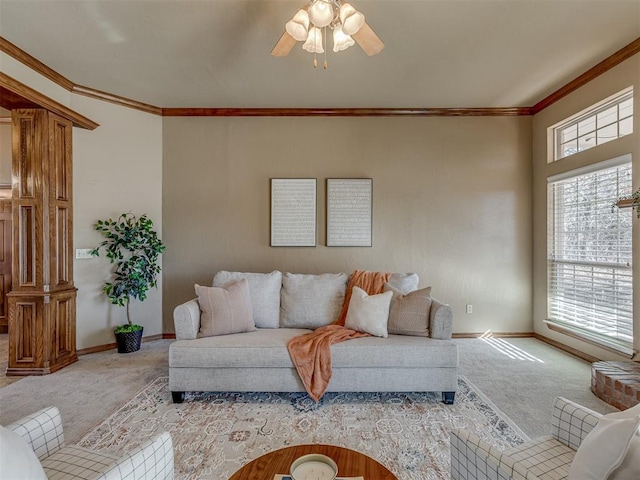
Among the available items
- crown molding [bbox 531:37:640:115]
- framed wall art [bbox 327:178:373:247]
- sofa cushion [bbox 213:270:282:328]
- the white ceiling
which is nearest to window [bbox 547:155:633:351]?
crown molding [bbox 531:37:640:115]

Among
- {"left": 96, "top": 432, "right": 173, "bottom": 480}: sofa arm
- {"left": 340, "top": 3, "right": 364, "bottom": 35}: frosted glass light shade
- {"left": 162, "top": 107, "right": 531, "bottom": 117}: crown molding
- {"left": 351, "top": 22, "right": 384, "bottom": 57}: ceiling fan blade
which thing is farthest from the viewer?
{"left": 162, "top": 107, "right": 531, "bottom": 117}: crown molding

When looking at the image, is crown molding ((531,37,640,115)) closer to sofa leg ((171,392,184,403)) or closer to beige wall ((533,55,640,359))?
beige wall ((533,55,640,359))

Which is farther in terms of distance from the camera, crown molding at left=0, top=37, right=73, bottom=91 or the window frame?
the window frame

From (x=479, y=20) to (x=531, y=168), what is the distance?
2.43 metres

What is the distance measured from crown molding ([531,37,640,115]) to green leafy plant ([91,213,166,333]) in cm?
491

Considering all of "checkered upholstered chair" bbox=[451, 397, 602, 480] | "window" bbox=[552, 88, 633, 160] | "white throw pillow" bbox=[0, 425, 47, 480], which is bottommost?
"checkered upholstered chair" bbox=[451, 397, 602, 480]

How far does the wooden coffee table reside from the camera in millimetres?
1168

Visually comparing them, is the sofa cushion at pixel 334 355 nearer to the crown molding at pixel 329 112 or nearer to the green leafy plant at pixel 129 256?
the green leafy plant at pixel 129 256

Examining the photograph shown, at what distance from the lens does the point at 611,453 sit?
856mm

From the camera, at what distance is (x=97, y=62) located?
10.0 ft

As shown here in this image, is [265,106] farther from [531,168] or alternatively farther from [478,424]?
[478,424]

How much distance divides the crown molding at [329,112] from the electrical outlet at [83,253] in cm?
189

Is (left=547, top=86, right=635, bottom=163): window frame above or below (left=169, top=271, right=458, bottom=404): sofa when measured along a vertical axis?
above

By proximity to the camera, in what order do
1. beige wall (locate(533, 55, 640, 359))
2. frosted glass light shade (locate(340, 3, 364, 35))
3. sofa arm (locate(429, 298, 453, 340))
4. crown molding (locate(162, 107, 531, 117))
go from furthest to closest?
crown molding (locate(162, 107, 531, 117)) < beige wall (locate(533, 55, 640, 359)) < sofa arm (locate(429, 298, 453, 340)) < frosted glass light shade (locate(340, 3, 364, 35))
